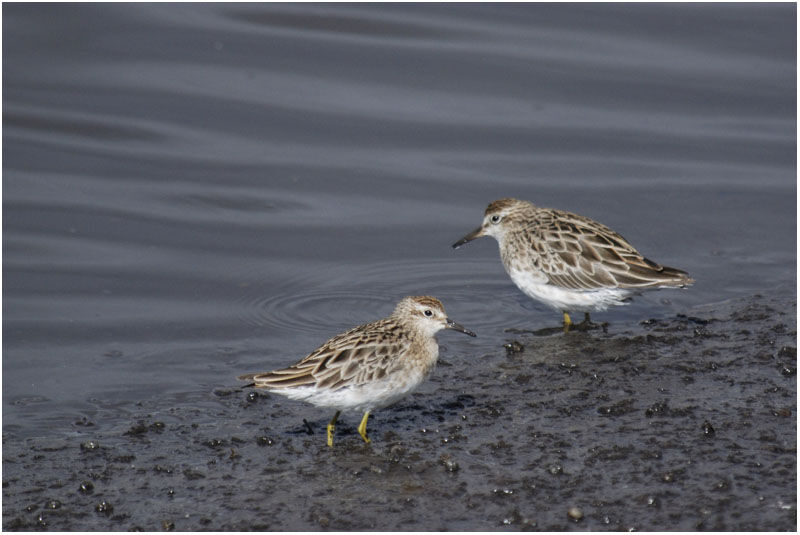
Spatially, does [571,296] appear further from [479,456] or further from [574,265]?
[479,456]

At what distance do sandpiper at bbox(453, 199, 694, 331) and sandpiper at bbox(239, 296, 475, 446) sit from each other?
243 cm

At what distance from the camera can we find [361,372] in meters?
7.61

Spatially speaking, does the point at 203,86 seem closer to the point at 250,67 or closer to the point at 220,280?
the point at 250,67

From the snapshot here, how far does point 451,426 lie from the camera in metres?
7.85

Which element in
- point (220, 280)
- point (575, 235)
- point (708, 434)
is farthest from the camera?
point (220, 280)

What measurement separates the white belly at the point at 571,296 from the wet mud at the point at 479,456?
0.86m

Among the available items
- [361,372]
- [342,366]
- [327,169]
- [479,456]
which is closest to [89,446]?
[342,366]

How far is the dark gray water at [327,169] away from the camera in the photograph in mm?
10430

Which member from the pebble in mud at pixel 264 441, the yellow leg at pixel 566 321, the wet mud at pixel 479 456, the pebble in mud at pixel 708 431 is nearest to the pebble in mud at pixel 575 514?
the wet mud at pixel 479 456

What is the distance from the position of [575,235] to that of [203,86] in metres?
7.23

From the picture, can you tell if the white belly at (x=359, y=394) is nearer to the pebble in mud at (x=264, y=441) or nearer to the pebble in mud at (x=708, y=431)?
the pebble in mud at (x=264, y=441)

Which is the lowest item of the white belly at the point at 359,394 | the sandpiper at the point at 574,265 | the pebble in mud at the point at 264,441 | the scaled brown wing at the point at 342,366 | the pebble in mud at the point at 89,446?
the pebble in mud at the point at 89,446

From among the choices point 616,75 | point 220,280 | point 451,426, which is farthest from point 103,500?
point 616,75

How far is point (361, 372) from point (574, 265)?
11.1 feet
